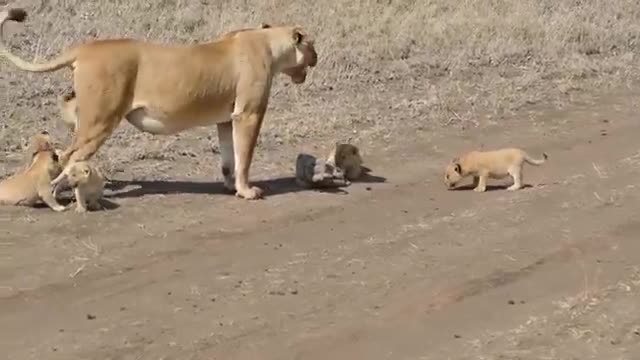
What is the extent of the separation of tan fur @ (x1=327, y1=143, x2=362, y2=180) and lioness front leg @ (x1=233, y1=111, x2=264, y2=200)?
31.5 inches

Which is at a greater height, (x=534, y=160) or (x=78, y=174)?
(x=78, y=174)

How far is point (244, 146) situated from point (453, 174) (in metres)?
1.67

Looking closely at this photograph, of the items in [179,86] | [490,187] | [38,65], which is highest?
[38,65]

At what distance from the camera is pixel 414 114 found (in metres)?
13.7

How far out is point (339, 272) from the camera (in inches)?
334

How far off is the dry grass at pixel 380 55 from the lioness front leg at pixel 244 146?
131 centimetres

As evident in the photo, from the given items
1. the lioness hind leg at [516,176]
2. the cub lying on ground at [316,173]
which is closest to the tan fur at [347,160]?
the cub lying on ground at [316,173]

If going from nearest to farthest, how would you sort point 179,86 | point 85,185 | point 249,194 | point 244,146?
point 85,185, point 179,86, point 249,194, point 244,146

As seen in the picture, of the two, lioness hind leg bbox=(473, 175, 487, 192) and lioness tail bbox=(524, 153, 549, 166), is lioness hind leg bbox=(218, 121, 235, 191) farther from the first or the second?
lioness tail bbox=(524, 153, 549, 166)

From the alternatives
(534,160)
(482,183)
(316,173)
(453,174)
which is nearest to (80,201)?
(316,173)

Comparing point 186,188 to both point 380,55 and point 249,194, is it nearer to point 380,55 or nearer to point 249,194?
point 249,194

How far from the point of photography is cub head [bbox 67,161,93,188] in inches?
382

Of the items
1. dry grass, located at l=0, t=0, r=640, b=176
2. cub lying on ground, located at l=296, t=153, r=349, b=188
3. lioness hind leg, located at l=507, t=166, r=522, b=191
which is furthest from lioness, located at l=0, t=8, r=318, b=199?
lioness hind leg, located at l=507, t=166, r=522, b=191

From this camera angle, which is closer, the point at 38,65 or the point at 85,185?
the point at 85,185
